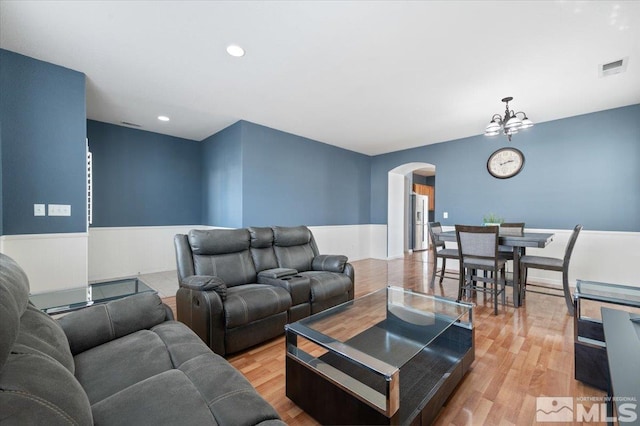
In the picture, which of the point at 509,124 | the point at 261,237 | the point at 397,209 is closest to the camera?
the point at 261,237

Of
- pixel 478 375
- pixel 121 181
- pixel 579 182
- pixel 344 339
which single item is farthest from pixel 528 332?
pixel 121 181

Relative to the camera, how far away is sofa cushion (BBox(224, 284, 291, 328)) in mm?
2053

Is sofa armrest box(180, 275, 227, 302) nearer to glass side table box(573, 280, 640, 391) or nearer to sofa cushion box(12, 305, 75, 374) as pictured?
sofa cushion box(12, 305, 75, 374)

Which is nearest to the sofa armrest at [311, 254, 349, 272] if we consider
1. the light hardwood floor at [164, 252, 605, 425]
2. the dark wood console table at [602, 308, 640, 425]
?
the light hardwood floor at [164, 252, 605, 425]

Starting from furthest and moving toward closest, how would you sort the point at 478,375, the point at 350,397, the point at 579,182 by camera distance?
the point at 579,182 → the point at 478,375 → the point at 350,397

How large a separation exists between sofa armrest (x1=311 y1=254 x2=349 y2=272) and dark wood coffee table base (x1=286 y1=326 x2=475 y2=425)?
1.38 meters

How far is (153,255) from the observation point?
497cm

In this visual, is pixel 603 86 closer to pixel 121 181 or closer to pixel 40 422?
pixel 40 422

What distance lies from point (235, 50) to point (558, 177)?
4949 millimetres

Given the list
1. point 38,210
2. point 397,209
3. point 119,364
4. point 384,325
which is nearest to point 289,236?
point 384,325

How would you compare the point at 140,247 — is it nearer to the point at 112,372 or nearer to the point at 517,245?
the point at 112,372

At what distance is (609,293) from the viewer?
183cm

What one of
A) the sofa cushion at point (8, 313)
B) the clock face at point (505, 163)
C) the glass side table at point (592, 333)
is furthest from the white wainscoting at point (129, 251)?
the clock face at point (505, 163)

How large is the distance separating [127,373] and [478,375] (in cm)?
210
